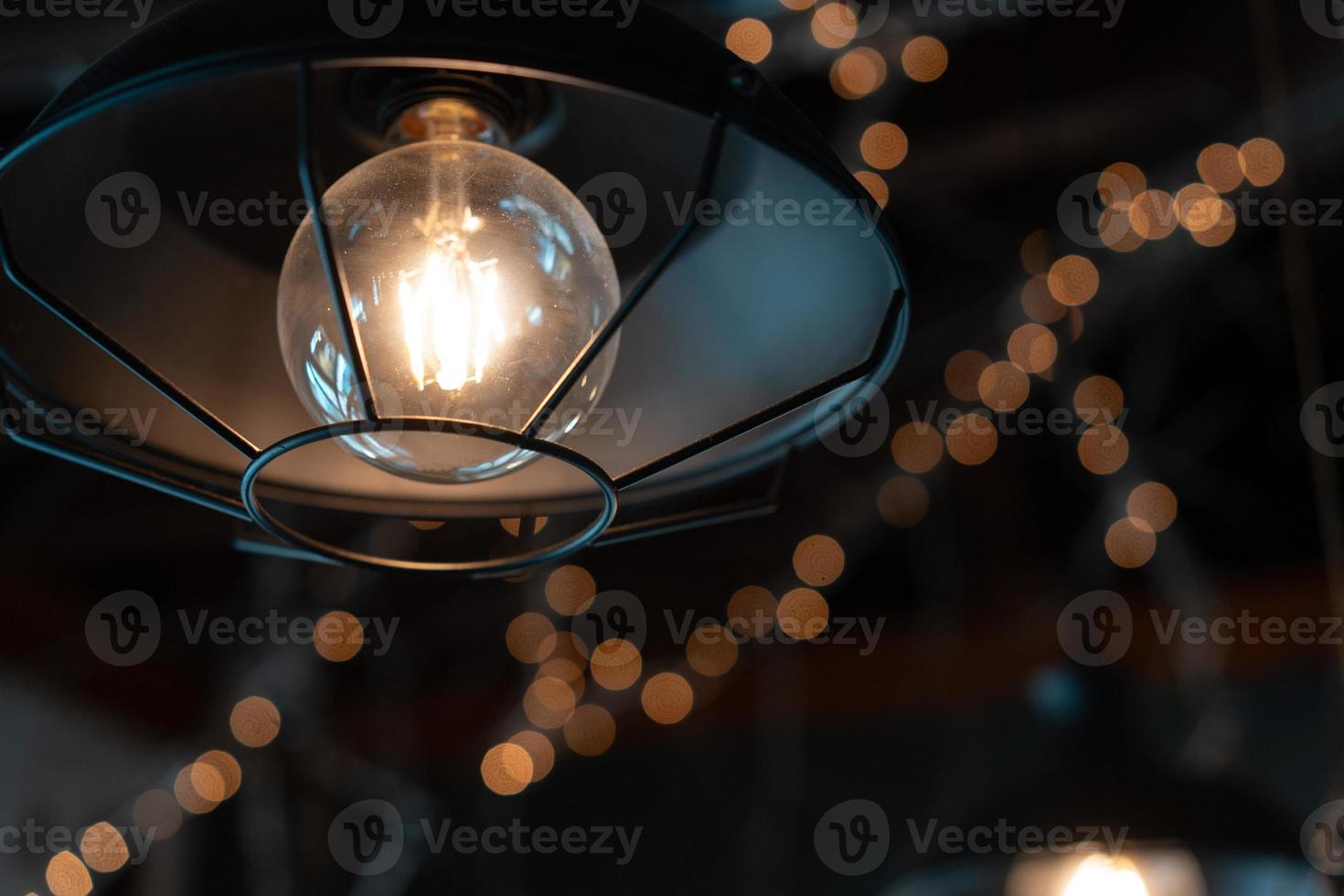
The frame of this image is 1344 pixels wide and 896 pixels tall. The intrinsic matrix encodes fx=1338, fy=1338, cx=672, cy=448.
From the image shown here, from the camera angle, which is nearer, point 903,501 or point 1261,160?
point 1261,160

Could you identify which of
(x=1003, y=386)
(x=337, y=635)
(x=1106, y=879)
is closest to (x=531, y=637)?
(x=337, y=635)

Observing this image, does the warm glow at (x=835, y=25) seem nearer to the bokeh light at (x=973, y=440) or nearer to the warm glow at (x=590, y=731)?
the bokeh light at (x=973, y=440)

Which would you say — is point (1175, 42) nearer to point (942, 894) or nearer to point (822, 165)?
point (942, 894)

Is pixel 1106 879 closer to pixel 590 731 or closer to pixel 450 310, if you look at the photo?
pixel 450 310

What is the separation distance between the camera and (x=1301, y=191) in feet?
6.34

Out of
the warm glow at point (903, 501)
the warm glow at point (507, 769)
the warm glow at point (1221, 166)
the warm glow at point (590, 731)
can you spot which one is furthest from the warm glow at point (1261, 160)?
the warm glow at point (507, 769)

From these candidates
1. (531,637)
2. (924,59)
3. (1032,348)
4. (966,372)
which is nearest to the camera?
(924,59)

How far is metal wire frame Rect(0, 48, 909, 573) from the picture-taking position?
459 millimetres

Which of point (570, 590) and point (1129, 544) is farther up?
point (1129, 544)

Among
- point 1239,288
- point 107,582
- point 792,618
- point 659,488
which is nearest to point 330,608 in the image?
point 107,582

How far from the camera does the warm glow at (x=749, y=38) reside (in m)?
1.42

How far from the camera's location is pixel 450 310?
57cm

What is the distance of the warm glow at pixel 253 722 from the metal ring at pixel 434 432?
2031 mm

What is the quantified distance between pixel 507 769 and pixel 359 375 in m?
2.46
